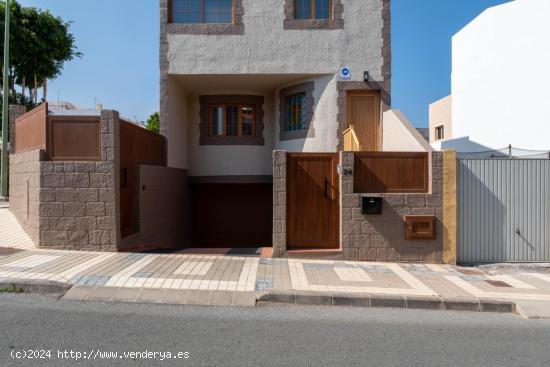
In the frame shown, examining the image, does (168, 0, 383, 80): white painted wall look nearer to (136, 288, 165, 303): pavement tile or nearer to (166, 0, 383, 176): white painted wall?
(166, 0, 383, 176): white painted wall

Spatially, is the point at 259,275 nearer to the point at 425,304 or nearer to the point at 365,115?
the point at 425,304

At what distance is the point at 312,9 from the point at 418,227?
22.3 feet

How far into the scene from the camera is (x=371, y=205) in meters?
8.00

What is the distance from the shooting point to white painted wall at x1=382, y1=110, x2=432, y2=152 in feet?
28.8

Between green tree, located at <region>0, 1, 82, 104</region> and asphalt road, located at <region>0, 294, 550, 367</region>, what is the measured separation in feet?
69.8

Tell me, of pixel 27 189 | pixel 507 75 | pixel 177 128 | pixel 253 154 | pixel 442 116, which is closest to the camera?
pixel 27 189

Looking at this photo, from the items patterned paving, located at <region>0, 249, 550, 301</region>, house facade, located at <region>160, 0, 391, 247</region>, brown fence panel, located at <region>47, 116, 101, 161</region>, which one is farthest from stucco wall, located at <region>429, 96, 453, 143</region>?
brown fence panel, located at <region>47, 116, 101, 161</region>

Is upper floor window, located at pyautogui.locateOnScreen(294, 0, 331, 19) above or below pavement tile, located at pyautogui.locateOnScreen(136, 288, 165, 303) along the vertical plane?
above

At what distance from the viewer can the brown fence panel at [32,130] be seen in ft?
27.0

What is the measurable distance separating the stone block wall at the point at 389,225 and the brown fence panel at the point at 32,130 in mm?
6021

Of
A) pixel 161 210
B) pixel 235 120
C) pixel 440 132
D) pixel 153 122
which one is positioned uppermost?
pixel 153 122

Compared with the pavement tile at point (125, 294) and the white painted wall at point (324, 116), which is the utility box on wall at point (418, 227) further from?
the pavement tile at point (125, 294)

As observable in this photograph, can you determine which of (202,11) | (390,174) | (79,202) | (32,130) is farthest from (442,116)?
(79,202)

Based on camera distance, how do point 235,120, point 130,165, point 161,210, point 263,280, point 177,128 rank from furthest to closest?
point 235,120 < point 177,128 < point 161,210 < point 130,165 < point 263,280
